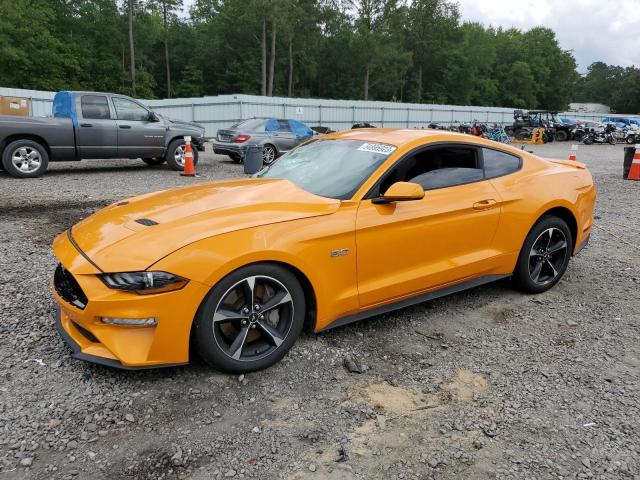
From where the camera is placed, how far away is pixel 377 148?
3902mm

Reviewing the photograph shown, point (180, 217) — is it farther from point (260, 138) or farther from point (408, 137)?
point (260, 138)

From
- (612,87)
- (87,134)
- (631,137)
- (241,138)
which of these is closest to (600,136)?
(631,137)

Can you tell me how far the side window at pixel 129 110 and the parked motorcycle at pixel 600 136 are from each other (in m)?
29.3

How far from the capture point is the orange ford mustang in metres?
2.81

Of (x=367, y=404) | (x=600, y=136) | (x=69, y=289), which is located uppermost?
(x=600, y=136)

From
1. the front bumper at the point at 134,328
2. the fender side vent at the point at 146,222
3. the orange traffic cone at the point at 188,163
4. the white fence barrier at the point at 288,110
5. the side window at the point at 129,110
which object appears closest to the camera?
the front bumper at the point at 134,328

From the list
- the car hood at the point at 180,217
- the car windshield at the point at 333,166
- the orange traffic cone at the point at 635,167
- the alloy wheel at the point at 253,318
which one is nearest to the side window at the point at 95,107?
the car windshield at the point at 333,166

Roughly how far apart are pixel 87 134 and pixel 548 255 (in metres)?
9.71

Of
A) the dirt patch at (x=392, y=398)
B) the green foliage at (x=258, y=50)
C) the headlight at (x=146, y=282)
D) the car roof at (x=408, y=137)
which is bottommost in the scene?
the dirt patch at (x=392, y=398)

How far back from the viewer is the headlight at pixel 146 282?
2758 mm

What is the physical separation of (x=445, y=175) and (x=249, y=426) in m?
2.46

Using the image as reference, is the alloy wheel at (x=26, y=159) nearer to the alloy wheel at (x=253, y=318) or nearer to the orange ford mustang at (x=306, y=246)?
the orange ford mustang at (x=306, y=246)

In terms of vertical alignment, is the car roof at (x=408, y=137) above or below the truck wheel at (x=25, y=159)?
above

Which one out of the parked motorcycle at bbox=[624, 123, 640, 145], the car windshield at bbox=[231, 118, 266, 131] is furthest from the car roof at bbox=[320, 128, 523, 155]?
the parked motorcycle at bbox=[624, 123, 640, 145]
